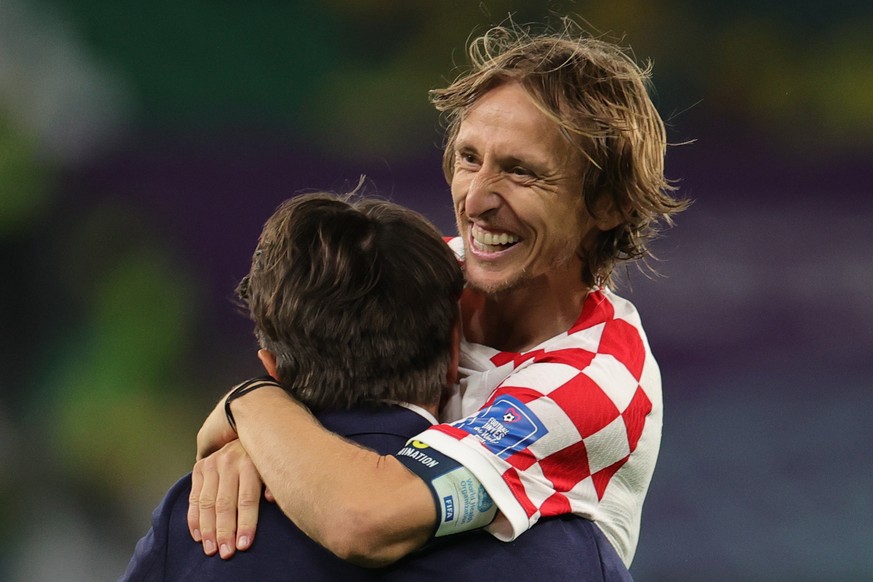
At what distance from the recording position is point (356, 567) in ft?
5.25

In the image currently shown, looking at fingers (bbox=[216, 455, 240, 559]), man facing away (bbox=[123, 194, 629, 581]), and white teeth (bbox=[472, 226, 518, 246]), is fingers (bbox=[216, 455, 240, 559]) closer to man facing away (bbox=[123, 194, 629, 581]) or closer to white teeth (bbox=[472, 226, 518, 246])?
man facing away (bbox=[123, 194, 629, 581])

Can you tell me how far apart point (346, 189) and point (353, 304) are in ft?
8.43

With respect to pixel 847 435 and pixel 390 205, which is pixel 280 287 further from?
pixel 847 435

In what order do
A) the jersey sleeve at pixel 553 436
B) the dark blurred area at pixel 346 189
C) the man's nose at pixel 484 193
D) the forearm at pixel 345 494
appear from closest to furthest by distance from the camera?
1. the forearm at pixel 345 494
2. the jersey sleeve at pixel 553 436
3. the man's nose at pixel 484 193
4. the dark blurred area at pixel 346 189

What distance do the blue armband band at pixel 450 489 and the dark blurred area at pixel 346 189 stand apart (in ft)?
7.95

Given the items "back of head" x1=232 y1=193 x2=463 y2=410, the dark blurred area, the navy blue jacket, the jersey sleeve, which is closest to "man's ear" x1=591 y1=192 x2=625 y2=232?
the jersey sleeve

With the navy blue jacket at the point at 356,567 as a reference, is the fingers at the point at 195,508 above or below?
above

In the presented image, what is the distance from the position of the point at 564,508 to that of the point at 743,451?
240cm

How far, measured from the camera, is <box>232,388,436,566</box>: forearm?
5.04ft

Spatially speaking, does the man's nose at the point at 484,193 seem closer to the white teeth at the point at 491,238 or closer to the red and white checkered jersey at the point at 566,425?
the white teeth at the point at 491,238

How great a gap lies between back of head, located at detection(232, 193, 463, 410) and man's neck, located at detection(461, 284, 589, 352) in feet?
1.36

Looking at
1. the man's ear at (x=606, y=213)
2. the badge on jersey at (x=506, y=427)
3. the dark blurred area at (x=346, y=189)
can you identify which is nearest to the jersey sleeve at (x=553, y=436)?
the badge on jersey at (x=506, y=427)

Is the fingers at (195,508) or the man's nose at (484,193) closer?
the fingers at (195,508)

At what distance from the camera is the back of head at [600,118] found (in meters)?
2.08
